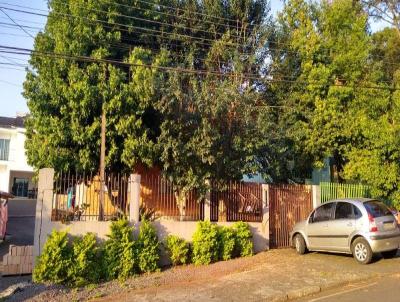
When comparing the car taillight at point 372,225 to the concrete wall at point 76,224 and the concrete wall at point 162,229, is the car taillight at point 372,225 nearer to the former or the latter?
the concrete wall at point 162,229

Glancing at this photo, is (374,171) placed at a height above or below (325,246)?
above

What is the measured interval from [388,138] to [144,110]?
9052mm

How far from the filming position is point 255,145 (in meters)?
13.6

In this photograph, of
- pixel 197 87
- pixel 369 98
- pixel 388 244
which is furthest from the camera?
pixel 369 98

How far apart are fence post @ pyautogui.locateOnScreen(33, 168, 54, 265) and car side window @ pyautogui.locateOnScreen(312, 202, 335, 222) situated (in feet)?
24.0

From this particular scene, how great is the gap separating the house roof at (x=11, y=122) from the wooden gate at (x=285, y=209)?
28089 millimetres

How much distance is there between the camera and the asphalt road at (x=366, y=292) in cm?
837

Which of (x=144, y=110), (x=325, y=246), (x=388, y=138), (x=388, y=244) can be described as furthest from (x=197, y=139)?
(x=388, y=138)

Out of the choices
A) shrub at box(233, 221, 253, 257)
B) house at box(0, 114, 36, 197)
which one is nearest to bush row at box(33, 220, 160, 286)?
shrub at box(233, 221, 253, 257)

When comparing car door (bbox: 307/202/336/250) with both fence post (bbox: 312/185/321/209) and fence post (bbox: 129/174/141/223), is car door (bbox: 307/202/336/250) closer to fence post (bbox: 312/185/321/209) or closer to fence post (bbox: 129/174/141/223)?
fence post (bbox: 312/185/321/209)

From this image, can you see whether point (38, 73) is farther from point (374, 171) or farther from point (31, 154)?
point (374, 171)

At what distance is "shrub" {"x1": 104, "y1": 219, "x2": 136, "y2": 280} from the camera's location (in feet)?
35.5

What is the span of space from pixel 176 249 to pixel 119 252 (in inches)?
66.0

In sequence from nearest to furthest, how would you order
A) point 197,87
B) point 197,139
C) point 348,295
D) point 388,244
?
point 348,295, point 388,244, point 197,139, point 197,87
